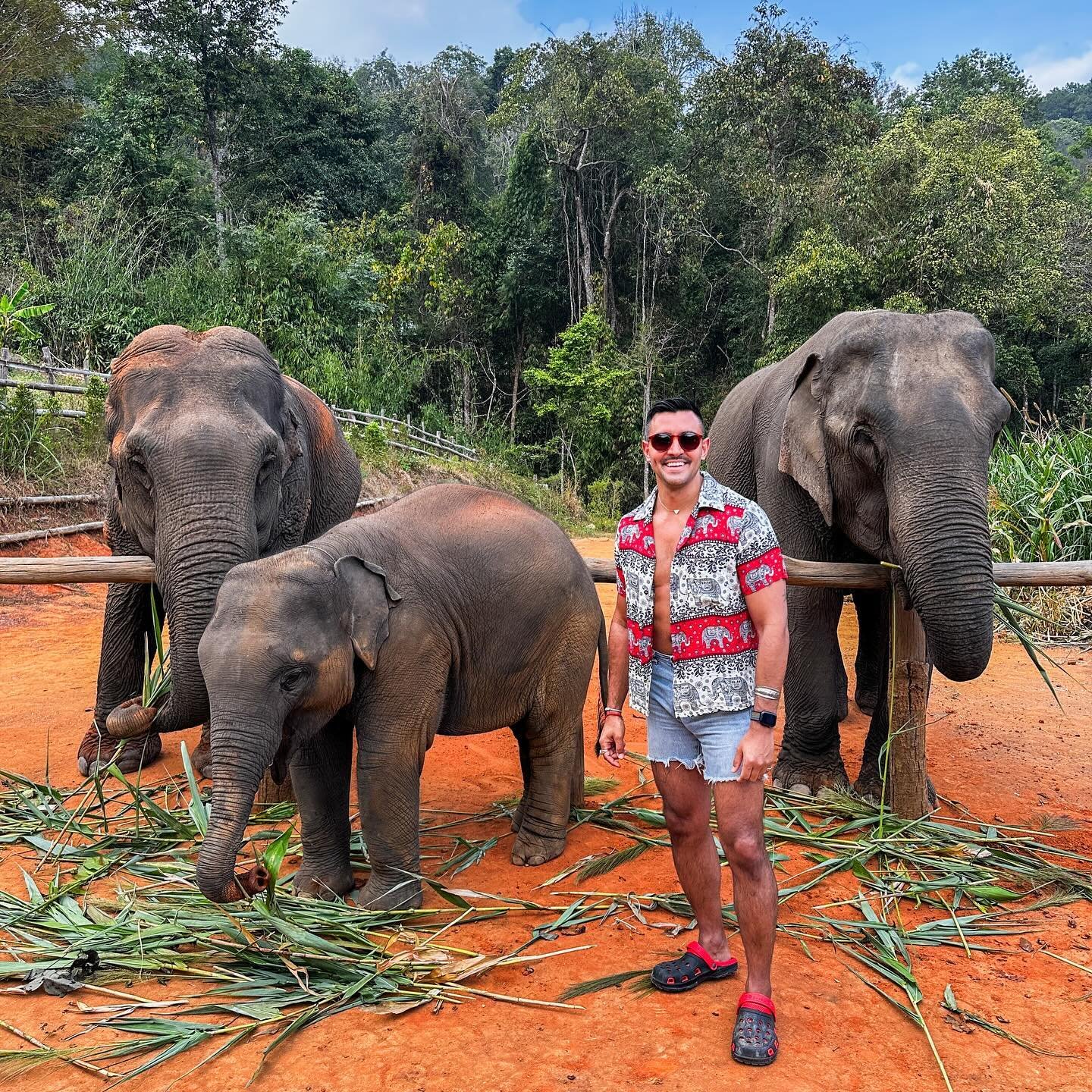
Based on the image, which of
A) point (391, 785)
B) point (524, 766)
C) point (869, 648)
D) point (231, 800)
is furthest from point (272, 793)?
point (869, 648)

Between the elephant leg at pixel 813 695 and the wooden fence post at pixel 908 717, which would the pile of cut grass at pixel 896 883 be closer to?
the wooden fence post at pixel 908 717

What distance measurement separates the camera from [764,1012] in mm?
3326

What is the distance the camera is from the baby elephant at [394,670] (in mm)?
3730

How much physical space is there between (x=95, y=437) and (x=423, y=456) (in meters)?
10.9

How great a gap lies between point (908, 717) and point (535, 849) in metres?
2.13

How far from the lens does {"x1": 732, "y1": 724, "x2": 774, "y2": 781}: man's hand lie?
328 centimetres

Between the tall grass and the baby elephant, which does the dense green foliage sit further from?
the baby elephant

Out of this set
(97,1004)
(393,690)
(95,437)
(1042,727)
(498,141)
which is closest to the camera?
(97,1004)

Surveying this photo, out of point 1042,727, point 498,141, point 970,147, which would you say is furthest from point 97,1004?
point 498,141

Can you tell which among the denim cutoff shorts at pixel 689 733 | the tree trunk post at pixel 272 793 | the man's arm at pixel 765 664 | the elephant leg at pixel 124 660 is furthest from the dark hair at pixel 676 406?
the elephant leg at pixel 124 660

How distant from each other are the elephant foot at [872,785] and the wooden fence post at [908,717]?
14.7 inches

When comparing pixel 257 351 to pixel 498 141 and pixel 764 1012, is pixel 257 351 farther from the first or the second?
pixel 498 141

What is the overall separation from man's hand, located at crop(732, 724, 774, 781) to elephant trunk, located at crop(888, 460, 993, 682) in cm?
183

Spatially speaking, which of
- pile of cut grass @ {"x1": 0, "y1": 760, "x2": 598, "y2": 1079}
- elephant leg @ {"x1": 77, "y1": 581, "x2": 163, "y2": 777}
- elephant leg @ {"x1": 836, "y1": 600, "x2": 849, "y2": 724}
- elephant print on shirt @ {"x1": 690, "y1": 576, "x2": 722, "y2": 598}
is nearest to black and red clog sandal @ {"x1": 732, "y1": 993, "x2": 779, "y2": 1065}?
pile of cut grass @ {"x1": 0, "y1": 760, "x2": 598, "y2": 1079}
